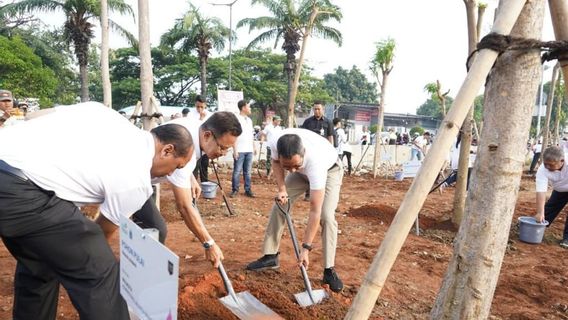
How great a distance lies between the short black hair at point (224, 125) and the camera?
292cm

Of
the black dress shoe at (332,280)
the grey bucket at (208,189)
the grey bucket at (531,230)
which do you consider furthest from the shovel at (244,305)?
the grey bucket at (208,189)

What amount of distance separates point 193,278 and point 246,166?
4.93 metres

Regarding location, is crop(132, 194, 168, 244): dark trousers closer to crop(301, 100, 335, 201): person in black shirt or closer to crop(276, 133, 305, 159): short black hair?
crop(276, 133, 305, 159): short black hair

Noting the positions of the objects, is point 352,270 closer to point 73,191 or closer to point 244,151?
point 73,191

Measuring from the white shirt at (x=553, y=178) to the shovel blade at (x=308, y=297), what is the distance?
3.58m

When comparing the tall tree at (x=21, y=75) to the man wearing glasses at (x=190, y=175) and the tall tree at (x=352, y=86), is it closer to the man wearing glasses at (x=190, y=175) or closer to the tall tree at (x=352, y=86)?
the man wearing glasses at (x=190, y=175)

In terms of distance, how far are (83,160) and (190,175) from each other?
1187mm

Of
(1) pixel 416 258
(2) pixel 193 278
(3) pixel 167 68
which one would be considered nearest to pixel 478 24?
(1) pixel 416 258

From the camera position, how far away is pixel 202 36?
24.0 meters

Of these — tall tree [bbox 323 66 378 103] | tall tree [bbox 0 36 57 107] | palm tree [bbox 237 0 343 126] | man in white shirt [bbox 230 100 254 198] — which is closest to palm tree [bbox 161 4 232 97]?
palm tree [bbox 237 0 343 126]

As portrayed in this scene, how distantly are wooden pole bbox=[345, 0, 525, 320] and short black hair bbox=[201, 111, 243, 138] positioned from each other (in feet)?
5.65

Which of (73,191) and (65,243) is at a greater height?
(73,191)

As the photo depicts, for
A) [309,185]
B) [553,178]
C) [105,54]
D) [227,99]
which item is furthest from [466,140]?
[105,54]

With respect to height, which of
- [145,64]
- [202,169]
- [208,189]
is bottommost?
[208,189]
